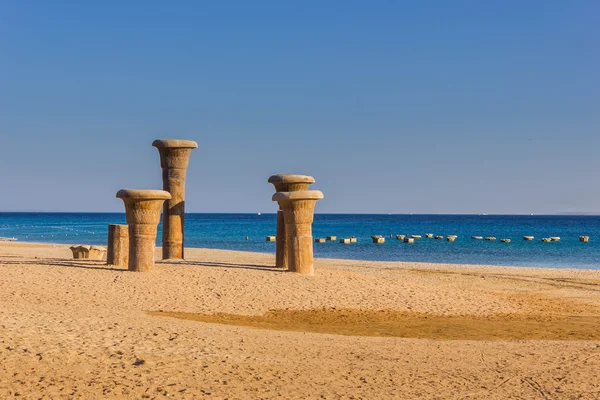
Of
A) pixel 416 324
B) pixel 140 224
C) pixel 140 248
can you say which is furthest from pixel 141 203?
pixel 416 324

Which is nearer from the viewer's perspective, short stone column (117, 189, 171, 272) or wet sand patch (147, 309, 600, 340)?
wet sand patch (147, 309, 600, 340)

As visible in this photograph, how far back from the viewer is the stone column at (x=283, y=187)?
712 inches

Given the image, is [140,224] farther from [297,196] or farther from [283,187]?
[283,187]

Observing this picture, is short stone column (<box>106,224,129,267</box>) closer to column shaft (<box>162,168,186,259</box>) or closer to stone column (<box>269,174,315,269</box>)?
column shaft (<box>162,168,186,259</box>)

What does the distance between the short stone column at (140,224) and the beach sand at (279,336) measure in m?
Result: 0.47

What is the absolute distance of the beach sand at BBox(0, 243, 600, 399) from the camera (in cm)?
752

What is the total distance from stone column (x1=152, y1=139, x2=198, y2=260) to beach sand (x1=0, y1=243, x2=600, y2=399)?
2.48 meters

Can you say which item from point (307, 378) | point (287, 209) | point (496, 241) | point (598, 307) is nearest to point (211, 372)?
point (307, 378)

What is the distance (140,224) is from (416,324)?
7.21m

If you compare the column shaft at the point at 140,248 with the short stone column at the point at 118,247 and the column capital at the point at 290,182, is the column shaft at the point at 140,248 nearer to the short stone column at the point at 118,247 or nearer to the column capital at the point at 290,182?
the short stone column at the point at 118,247

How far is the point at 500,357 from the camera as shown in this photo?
29.9 ft

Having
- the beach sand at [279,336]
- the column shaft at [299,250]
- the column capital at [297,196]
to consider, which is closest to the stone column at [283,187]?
the beach sand at [279,336]

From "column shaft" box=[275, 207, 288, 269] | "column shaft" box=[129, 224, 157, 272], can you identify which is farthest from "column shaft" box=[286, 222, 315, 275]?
"column shaft" box=[129, 224, 157, 272]

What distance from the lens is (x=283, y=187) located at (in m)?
18.3
